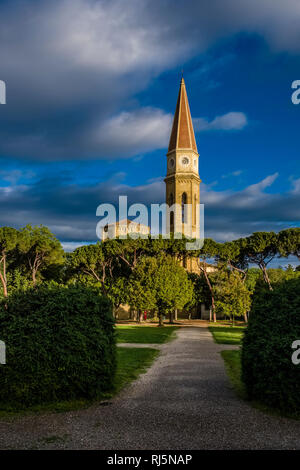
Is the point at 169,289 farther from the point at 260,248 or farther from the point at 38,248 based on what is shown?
the point at 38,248

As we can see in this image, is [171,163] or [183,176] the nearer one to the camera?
[183,176]

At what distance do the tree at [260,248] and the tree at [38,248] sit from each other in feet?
63.9

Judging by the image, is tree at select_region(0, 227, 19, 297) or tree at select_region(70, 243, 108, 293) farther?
tree at select_region(70, 243, 108, 293)

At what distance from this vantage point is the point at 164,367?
1012cm

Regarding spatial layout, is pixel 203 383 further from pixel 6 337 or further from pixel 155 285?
pixel 155 285

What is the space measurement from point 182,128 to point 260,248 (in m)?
24.2

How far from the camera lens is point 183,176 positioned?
50406mm

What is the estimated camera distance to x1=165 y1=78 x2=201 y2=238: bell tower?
166 ft

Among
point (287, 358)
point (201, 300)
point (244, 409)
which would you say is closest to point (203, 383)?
point (244, 409)

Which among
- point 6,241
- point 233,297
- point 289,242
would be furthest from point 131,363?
point 6,241

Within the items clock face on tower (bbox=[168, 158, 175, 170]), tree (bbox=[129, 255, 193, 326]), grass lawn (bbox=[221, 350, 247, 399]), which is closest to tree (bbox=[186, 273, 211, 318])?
tree (bbox=[129, 255, 193, 326])

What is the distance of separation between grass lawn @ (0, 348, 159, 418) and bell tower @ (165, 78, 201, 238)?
37788mm

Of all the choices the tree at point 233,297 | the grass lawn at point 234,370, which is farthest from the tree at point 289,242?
the grass lawn at point 234,370

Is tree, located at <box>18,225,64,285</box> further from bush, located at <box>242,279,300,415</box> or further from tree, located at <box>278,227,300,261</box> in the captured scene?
bush, located at <box>242,279,300,415</box>
